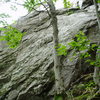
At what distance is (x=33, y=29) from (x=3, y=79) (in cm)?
523

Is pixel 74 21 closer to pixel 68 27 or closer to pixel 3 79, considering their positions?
pixel 68 27

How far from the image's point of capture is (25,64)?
27.7 feet

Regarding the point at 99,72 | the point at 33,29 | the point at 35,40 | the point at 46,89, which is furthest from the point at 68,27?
the point at 99,72

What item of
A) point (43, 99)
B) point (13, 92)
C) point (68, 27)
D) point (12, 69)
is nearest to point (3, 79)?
point (12, 69)

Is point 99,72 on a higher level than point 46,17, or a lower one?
lower

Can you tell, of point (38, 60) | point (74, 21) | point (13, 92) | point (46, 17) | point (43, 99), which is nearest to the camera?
point (43, 99)

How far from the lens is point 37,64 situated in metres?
7.93

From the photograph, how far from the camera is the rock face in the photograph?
6766 millimetres

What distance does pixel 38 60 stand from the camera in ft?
26.7

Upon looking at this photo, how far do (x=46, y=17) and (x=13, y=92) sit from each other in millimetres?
7840

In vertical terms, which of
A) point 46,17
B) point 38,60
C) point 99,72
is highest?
point 46,17

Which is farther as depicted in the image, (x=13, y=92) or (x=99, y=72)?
(x=13, y=92)

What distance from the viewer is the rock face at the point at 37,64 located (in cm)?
677

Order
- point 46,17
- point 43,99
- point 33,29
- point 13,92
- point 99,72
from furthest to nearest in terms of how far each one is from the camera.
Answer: point 46,17
point 33,29
point 13,92
point 43,99
point 99,72
